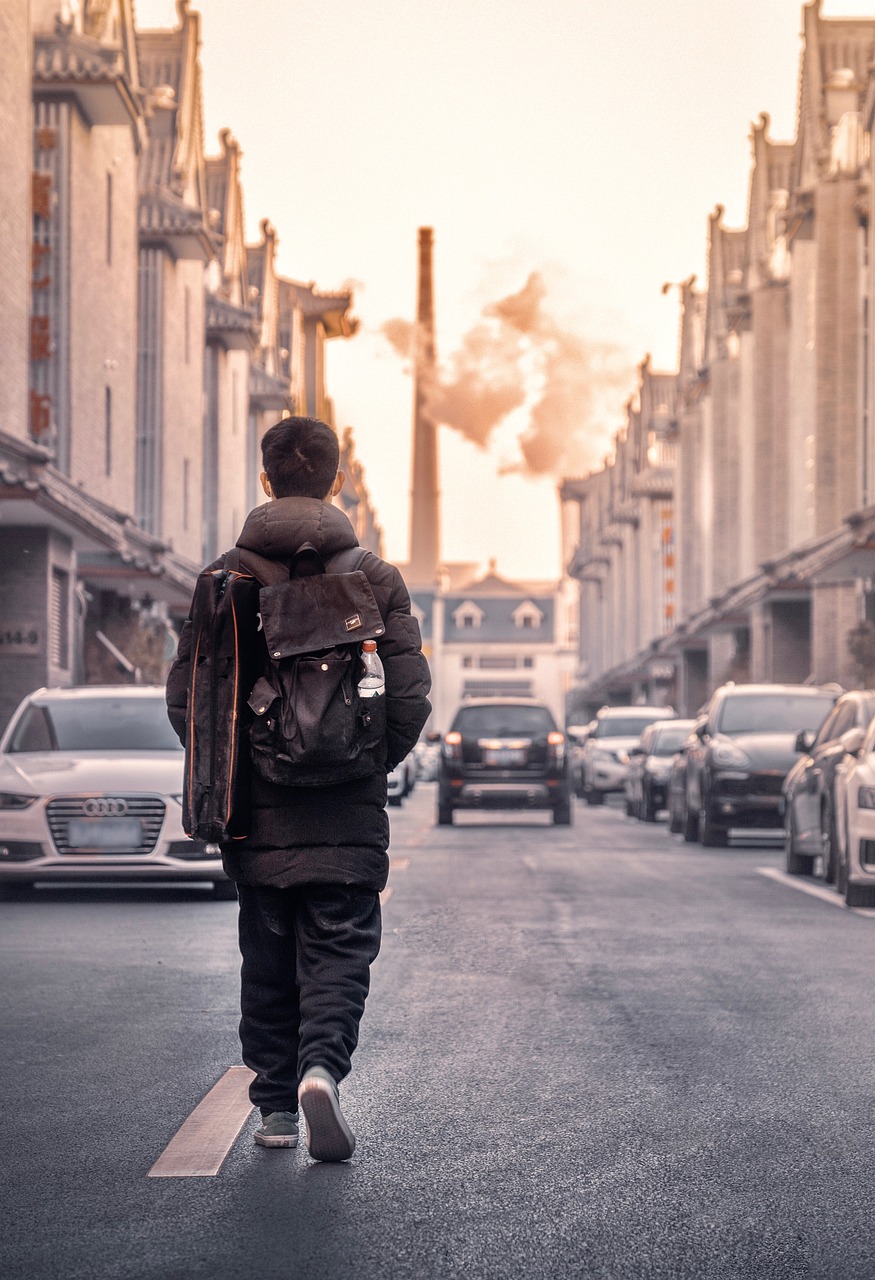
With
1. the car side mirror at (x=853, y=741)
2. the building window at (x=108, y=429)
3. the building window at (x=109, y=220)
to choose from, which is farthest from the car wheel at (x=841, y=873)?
the building window at (x=109, y=220)

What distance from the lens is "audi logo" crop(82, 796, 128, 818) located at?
13.2 m

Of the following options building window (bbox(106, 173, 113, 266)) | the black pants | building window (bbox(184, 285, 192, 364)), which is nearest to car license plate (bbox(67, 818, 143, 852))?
the black pants

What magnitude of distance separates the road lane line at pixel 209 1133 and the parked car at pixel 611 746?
31.6 metres

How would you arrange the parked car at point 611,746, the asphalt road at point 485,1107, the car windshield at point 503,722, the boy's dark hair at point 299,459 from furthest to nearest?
1. the parked car at point 611,746
2. the car windshield at point 503,722
3. the boy's dark hair at point 299,459
4. the asphalt road at point 485,1107

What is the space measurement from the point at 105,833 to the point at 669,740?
17634mm

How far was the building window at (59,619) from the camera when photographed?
97.1ft

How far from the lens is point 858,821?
13.3m

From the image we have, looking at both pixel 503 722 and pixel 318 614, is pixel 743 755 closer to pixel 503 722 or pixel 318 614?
pixel 503 722

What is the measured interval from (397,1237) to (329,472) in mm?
2086

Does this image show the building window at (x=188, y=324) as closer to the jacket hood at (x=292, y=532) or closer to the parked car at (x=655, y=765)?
the parked car at (x=655, y=765)

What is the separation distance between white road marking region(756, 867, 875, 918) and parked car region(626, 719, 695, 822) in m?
11.3

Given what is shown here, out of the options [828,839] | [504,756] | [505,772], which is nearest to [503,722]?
[504,756]

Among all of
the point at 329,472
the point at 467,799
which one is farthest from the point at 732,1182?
the point at 467,799

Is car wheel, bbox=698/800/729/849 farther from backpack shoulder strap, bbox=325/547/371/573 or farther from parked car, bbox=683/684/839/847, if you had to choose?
backpack shoulder strap, bbox=325/547/371/573
